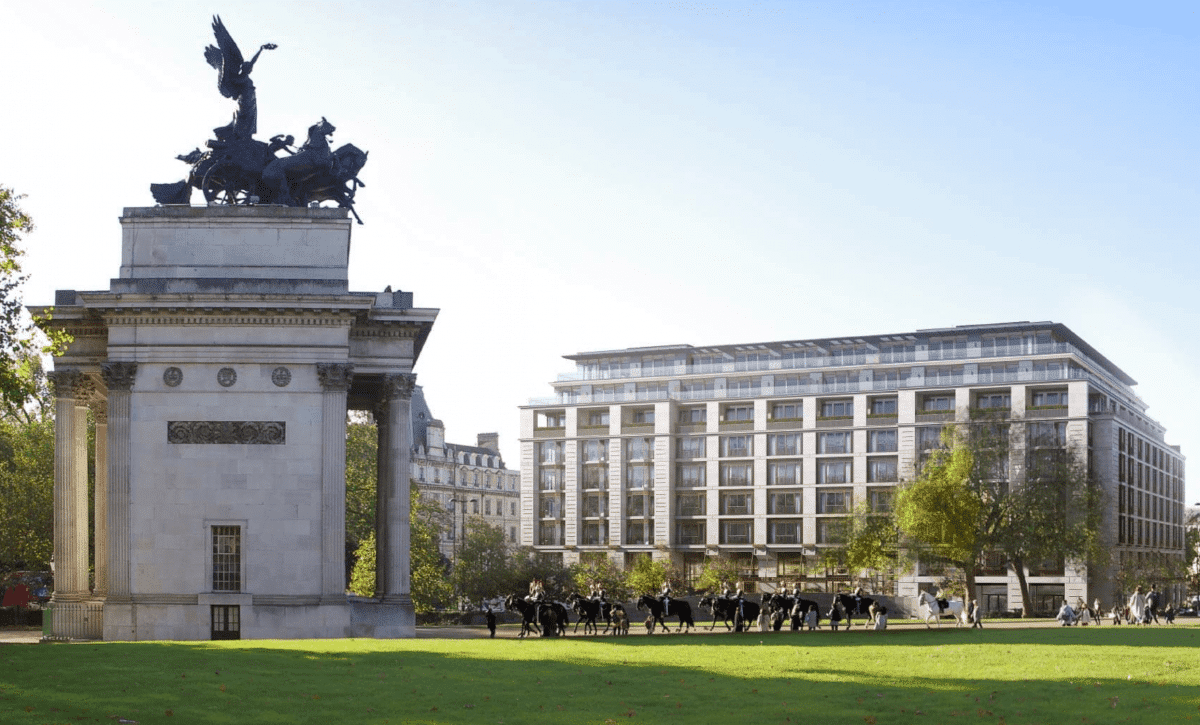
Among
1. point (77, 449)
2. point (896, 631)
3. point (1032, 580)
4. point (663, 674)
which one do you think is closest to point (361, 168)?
point (77, 449)

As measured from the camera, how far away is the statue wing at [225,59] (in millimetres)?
60906

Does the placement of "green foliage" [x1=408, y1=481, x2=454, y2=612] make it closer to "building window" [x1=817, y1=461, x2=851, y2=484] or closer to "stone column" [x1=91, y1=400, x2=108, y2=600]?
"stone column" [x1=91, y1=400, x2=108, y2=600]

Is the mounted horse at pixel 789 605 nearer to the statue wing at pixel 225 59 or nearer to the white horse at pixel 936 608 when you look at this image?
the white horse at pixel 936 608

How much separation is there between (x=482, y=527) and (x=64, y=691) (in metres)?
112

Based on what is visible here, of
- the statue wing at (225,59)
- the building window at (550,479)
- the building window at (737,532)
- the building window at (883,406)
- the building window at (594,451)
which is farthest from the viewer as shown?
the building window at (550,479)

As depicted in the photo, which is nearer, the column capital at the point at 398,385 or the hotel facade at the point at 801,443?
the column capital at the point at 398,385

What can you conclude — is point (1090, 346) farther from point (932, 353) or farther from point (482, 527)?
point (482, 527)

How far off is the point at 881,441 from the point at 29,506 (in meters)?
98.2

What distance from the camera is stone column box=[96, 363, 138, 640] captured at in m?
54.8

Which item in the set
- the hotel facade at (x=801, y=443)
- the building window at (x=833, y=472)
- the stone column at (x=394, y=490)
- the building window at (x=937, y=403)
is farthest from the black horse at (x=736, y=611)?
the building window at (x=833, y=472)

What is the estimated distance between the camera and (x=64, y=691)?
27250 mm

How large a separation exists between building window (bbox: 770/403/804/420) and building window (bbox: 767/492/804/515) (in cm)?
879

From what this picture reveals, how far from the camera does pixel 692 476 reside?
170m

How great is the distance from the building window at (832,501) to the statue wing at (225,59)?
362 ft
